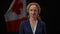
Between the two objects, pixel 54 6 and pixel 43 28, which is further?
pixel 54 6

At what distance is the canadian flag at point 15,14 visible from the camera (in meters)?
3.59

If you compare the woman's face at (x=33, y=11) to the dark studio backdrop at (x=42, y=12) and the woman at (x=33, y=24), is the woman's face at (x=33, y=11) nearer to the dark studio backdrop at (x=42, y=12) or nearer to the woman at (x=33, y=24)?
the woman at (x=33, y=24)

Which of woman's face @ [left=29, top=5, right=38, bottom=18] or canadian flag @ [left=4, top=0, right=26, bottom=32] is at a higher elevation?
woman's face @ [left=29, top=5, right=38, bottom=18]

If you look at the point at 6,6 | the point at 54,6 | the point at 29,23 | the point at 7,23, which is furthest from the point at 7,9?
the point at 29,23

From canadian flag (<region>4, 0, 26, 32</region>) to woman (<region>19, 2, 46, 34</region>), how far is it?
1.40 meters

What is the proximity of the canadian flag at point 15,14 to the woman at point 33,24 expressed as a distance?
140cm

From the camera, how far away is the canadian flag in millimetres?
3595

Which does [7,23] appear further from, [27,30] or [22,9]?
[27,30]

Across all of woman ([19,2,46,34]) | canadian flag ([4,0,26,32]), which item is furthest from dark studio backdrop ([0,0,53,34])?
woman ([19,2,46,34])

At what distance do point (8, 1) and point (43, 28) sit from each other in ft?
5.02

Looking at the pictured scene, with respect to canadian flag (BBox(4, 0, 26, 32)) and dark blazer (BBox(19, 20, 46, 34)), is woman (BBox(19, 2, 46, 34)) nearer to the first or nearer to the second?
dark blazer (BBox(19, 20, 46, 34))

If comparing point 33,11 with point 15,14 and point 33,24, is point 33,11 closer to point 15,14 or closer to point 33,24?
point 33,24

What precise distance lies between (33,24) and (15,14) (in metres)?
1.43

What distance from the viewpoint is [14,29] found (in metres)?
3.63
